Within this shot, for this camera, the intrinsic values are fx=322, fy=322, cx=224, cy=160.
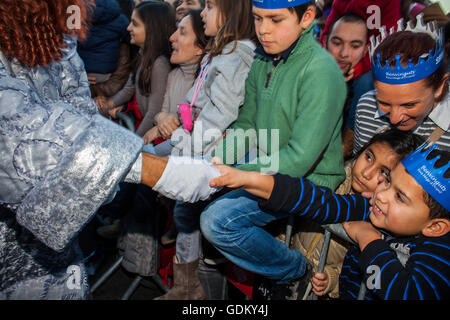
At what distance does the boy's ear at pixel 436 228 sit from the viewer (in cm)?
127

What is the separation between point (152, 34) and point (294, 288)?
2654mm

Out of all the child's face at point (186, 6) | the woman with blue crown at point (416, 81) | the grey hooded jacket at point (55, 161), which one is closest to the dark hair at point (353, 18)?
the woman with blue crown at point (416, 81)

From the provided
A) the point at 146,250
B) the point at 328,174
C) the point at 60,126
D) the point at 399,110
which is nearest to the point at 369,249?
the point at 328,174

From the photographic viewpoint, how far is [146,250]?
2883 mm

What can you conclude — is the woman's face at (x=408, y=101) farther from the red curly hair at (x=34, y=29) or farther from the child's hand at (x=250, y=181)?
the red curly hair at (x=34, y=29)

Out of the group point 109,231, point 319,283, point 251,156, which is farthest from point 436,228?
point 109,231

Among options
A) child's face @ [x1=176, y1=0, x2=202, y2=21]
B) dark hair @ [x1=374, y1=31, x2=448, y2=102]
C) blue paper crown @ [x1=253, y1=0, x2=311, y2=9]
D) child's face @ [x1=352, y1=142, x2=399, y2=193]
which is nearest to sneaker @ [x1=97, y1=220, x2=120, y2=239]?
child's face @ [x1=176, y1=0, x2=202, y2=21]

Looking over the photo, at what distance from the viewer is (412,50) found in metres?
1.72

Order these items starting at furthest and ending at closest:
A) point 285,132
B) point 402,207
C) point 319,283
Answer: point 285,132 < point 319,283 < point 402,207

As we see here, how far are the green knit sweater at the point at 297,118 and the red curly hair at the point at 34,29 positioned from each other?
109 cm

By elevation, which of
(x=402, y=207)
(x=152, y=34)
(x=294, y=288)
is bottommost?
(x=294, y=288)

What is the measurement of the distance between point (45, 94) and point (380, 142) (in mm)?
1634

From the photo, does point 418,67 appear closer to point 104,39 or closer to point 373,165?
point 373,165
